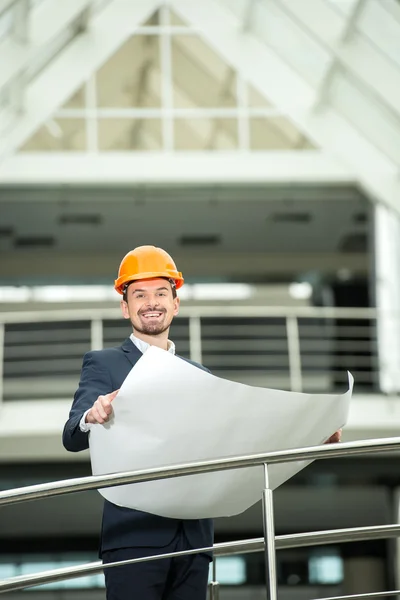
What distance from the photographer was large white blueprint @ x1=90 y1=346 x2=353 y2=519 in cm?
159

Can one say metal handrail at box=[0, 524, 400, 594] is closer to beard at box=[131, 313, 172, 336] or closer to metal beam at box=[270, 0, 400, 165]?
beard at box=[131, 313, 172, 336]

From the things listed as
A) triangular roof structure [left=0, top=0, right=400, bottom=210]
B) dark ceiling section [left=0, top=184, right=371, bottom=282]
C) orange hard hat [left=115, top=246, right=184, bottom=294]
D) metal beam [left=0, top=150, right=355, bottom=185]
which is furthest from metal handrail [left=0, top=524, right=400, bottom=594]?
dark ceiling section [left=0, top=184, right=371, bottom=282]

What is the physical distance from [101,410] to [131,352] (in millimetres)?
249

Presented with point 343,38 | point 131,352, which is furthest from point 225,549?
point 343,38

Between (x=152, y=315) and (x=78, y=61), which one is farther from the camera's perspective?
(x=78, y=61)

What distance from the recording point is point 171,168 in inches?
328

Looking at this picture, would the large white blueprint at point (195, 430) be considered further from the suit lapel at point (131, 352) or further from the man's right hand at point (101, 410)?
the suit lapel at point (131, 352)

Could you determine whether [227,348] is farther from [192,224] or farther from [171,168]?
[171,168]

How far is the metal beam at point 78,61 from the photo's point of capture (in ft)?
25.0

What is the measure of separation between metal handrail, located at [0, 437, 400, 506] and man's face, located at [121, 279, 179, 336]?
261 millimetres

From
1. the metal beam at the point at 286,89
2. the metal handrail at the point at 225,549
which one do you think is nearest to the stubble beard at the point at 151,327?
the metal handrail at the point at 225,549

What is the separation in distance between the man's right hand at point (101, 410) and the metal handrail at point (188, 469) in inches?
4.8

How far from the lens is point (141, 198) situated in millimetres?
8836

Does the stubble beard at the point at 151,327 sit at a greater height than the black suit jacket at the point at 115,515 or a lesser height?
greater
